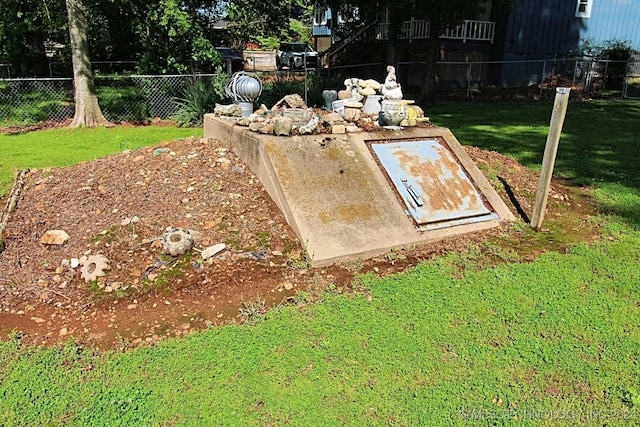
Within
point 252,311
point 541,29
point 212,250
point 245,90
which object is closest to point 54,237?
point 212,250

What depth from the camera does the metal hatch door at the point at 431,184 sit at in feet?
16.5

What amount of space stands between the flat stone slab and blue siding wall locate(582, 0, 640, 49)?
1822 centimetres

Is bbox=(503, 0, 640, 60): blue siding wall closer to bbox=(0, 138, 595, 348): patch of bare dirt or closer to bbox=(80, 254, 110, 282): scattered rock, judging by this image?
bbox=(0, 138, 595, 348): patch of bare dirt

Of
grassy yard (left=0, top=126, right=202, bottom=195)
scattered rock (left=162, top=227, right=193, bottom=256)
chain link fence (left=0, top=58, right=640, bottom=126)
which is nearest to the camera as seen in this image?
scattered rock (left=162, top=227, right=193, bottom=256)

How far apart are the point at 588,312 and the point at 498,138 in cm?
694

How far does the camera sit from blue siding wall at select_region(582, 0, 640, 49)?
1978cm

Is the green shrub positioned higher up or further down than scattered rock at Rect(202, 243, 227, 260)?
higher up

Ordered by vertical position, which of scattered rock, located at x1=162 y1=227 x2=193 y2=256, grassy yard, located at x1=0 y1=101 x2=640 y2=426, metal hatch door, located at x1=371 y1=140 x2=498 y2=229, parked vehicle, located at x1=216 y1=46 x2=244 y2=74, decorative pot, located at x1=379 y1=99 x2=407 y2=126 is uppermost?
parked vehicle, located at x1=216 y1=46 x2=244 y2=74

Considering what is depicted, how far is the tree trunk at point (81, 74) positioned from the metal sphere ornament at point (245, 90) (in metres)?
6.95

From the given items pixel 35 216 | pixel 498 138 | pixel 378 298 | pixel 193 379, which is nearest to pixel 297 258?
pixel 378 298

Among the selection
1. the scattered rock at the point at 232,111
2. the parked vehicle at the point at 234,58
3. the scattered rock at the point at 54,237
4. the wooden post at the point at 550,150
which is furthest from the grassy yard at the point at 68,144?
the parked vehicle at the point at 234,58

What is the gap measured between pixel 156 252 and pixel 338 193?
186cm

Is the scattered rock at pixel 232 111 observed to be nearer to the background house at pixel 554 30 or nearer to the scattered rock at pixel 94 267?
the scattered rock at pixel 94 267

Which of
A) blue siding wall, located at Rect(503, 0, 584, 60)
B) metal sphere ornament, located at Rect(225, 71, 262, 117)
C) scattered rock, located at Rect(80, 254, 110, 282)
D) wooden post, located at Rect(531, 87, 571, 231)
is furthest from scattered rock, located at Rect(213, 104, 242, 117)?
blue siding wall, located at Rect(503, 0, 584, 60)
